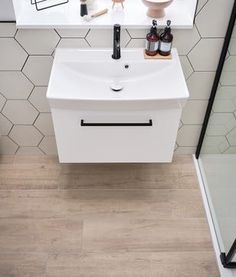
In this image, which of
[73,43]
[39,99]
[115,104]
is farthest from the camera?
[39,99]

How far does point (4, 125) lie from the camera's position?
6.19 ft

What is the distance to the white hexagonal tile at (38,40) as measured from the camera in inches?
57.6

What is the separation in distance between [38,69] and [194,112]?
2.89 ft

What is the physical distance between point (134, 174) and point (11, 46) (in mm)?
1004

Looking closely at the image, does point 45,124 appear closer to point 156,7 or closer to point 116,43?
point 116,43

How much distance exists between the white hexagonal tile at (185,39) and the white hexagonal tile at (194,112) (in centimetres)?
33

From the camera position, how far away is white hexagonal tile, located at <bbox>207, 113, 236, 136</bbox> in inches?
63.9

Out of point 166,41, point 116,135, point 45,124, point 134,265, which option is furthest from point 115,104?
point 134,265

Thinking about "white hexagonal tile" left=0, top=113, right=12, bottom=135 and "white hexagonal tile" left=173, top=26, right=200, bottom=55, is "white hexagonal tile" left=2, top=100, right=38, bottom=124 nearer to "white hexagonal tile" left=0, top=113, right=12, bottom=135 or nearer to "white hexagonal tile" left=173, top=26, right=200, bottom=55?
"white hexagonal tile" left=0, top=113, right=12, bottom=135

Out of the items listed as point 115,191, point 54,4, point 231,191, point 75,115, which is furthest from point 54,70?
point 231,191

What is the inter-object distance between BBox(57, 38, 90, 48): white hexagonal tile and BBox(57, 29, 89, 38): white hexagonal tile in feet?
0.05

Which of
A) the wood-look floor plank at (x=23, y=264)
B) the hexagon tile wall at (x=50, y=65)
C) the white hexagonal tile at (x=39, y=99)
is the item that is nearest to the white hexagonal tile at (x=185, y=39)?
the hexagon tile wall at (x=50, y=65)

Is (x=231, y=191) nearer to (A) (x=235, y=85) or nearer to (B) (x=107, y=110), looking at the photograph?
(A) (x=235, y=85)

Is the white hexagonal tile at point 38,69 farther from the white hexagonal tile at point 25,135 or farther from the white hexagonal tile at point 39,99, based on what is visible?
the white hexagonal tile at point 25,135
